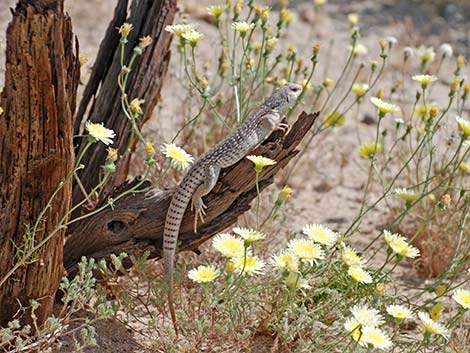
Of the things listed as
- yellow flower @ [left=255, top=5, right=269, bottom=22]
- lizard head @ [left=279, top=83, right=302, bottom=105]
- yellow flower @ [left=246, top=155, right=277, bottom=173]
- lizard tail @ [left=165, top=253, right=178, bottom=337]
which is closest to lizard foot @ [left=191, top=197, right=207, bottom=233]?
lizard tail @ [left=165, top=253, right=178, bottom=337]

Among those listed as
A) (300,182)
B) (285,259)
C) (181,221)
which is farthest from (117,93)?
(300,182)

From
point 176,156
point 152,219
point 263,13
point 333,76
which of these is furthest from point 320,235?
point 333,76

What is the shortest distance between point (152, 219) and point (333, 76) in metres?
4.86

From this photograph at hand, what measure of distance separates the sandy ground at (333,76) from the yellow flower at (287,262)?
36.0 inches

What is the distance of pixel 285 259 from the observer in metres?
3.10

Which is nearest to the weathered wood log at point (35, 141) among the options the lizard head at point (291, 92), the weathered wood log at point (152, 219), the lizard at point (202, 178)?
the weathered wood log at point (152, 219)

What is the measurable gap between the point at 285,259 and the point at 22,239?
3.44 feet

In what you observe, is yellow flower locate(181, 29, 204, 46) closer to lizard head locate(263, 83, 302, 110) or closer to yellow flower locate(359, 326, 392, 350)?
lizard head locate(263, 83, 302, 110)

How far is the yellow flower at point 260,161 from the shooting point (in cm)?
323

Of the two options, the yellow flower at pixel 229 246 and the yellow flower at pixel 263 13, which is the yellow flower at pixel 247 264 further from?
the yellow flower at pixel 263 13

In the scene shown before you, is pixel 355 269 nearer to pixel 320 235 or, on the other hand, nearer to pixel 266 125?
pixel 320 235

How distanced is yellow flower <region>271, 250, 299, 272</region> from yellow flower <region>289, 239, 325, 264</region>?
0.08 ft

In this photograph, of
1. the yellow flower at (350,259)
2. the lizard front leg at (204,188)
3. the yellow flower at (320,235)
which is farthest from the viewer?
the lizard front leg at (204,188)

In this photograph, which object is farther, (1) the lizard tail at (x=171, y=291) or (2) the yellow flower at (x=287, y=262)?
(1) the lizard tail at (x=171, y=291)
